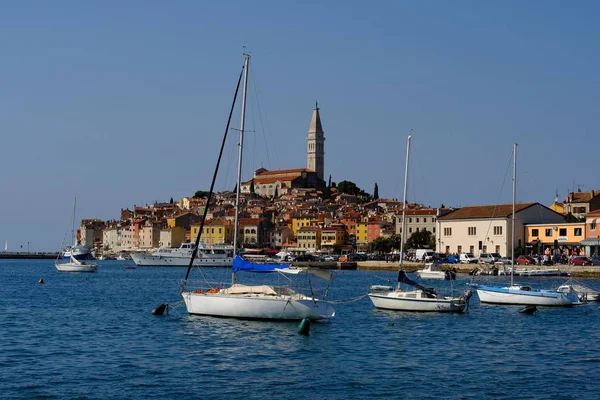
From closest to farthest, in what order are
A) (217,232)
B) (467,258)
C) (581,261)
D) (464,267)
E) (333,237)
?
(581,261) < (464,267) < (467,258) < (333,237) < (217,232)

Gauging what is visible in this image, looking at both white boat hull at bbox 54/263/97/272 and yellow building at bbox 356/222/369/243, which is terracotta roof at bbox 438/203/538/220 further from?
yellow building at bbox 356/222/369/243

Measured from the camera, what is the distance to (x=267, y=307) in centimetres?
2767

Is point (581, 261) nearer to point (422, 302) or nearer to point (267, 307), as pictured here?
point (422, 302)

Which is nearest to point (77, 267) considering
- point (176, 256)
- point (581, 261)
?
point (176, 256)

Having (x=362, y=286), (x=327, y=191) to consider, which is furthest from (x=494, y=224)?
(x=327, y=191)

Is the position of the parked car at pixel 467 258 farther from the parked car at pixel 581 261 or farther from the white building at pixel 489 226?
the parked car at pixel 581 261

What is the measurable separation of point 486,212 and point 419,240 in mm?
23149

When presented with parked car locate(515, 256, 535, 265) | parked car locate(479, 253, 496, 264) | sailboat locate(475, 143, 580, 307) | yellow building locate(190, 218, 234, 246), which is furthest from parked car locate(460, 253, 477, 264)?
yellow building locate(190, 218, 234, 246)

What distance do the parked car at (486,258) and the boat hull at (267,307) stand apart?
49.2 metres

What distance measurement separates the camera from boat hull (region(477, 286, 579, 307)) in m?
36.7

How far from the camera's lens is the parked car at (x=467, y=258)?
78062mm

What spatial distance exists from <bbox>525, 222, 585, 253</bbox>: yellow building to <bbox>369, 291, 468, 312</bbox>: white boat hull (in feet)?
165

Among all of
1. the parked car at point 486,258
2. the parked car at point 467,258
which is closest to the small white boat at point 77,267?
the parked car at point 467,258

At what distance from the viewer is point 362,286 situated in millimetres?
55875
